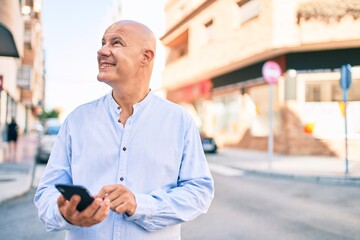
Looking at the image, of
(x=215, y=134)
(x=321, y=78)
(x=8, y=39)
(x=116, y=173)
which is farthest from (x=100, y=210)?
(x=215, y=134)

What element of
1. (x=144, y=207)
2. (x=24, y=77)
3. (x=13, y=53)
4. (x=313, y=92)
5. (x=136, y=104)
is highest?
(x=24, y=77)

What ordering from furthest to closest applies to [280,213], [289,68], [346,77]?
1. [289,68]
2. [346,77]
3. [280,213]

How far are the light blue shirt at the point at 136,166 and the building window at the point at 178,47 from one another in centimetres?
2343

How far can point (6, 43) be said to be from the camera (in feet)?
27.9

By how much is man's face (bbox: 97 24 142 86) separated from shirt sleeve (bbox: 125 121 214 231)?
1.07 feet

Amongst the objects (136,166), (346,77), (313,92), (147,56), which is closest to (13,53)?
(346,77)

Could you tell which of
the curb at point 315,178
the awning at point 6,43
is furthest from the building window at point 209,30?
the awning at point 6,43

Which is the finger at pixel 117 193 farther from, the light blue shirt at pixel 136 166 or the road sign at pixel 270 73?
the road sign at pixel 270 73

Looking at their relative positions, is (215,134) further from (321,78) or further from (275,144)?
(321,78)

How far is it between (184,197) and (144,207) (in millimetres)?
178

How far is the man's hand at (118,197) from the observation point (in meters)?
1.12

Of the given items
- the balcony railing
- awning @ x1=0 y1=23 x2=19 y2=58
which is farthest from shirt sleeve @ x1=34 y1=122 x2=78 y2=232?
the balcony railing

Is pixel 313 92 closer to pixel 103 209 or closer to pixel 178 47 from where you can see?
pixel 178 47

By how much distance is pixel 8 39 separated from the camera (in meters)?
8.46
